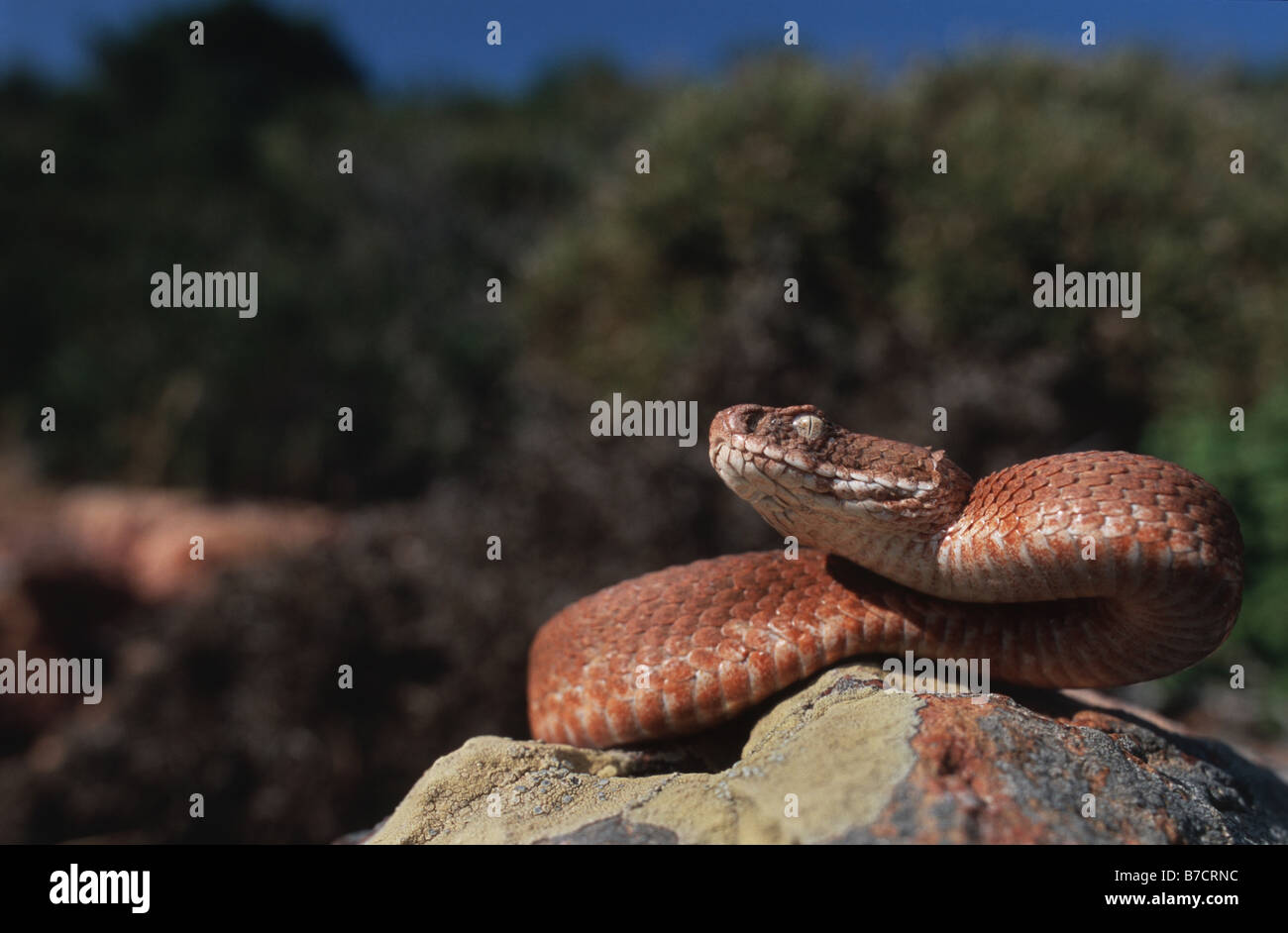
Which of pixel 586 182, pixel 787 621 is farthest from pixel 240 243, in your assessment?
pixel 787 621

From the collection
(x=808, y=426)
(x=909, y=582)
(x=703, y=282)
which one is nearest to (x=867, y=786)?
(x=909, y=582)

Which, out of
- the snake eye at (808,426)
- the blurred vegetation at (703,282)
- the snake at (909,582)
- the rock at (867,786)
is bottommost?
the rock at (867,786)

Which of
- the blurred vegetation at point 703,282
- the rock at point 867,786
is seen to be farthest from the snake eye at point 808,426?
the blurred vegetation at point 703,282

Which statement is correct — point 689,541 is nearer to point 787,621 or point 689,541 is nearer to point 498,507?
point 498,507

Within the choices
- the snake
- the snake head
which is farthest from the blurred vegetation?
the snake head

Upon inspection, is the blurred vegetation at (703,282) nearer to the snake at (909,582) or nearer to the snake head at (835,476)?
the snake at (909,582)
